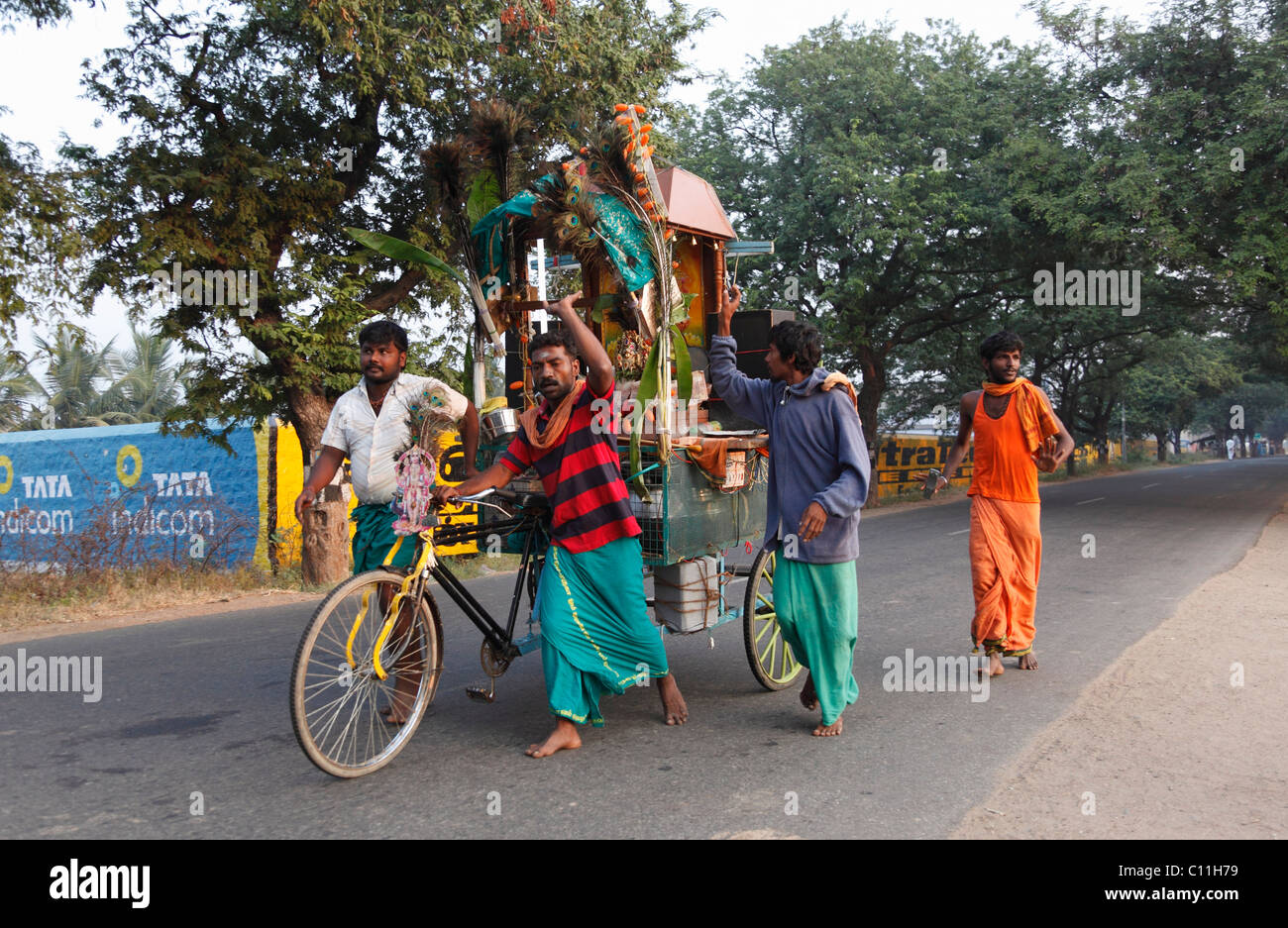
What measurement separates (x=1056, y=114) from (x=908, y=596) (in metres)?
13.9

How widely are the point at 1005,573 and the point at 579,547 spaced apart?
111 inches

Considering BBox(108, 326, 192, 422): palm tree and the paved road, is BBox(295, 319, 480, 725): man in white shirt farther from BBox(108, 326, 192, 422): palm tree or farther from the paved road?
BBox(108, 326, 192, 422): palm tree

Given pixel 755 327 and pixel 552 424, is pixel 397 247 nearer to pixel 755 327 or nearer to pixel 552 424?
pixel 552 424

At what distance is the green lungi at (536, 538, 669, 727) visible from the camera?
4.09 meters

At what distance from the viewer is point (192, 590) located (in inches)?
371

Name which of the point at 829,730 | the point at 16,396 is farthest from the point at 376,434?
the point at 16,396

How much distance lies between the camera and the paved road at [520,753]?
3359 mm

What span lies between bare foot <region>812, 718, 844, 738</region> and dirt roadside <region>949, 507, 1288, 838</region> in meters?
0.80

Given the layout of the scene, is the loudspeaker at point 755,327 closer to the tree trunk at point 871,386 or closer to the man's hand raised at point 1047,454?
the man's hand raised at point 1047,454

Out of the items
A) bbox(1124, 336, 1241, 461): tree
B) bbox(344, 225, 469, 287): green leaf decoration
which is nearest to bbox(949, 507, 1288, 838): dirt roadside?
bbox(344, 225, 469, 287): green leaf decoration

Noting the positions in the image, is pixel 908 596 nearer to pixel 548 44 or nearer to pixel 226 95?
pixel 548 44

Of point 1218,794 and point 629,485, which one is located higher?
point 629,485

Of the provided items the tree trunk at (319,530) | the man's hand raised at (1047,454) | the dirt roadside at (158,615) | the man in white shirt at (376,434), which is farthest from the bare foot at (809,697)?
the tree trunk at (319,530)

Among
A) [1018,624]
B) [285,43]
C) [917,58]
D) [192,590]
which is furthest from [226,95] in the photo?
[917,58]
